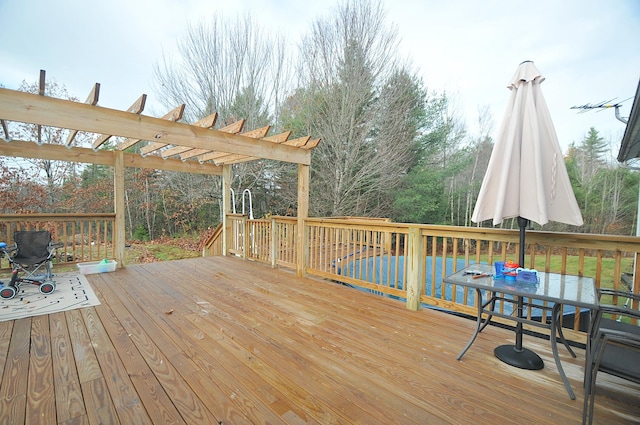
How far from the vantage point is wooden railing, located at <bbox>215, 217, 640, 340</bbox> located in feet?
7.57

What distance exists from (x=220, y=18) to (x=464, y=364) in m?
10.0

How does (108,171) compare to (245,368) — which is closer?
(245,368)

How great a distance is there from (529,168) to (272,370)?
2366 mm

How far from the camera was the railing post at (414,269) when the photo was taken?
3.18 m

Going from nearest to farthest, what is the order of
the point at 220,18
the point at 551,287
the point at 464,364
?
the point at 551,287, the point at 464,364, the point at 220,18

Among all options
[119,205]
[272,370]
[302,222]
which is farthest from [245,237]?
[272,370]

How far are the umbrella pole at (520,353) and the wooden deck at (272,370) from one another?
6cm

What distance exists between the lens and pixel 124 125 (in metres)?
3.27

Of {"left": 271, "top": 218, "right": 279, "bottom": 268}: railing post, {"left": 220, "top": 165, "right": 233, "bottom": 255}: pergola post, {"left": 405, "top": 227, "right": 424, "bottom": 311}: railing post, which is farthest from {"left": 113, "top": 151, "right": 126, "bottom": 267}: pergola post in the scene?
{"left": 405, "top": 227, "right": 424, "bottom": 311}: railing post

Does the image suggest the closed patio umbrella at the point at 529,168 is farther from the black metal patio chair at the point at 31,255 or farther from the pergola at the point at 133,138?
the black metal patio chair at the point at 31,255

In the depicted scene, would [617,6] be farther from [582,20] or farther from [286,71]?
[286,71]

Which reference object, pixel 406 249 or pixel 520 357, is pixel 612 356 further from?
pixel 406 249

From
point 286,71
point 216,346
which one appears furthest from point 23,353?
point 286,71

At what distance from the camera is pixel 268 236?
5.59 metres
